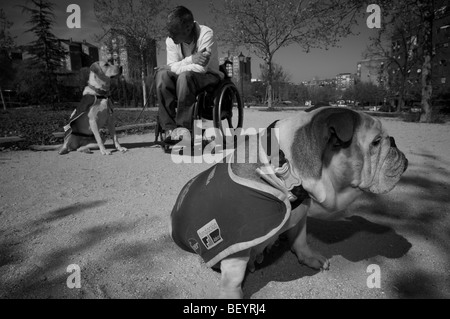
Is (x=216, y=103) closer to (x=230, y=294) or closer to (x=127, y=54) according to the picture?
(x=230, y=294)

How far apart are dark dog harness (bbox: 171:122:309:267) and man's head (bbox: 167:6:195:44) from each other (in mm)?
3518

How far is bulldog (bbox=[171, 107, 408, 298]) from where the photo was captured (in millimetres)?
1360

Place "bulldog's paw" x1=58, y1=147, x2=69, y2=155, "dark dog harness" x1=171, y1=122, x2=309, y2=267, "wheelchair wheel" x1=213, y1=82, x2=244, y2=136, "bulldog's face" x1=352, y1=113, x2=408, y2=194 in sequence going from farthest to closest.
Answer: "bulldog's paw" x1=58, y1=147, x2=69, y2=155, "wheelchair wheel" x1=213, y1=82, x2=244, y2=136, "bulldog's face" x1=352, y1=113, x2=408, y2=194, "dark dog harness" x1=171, y1=122, x2=309, y2=267

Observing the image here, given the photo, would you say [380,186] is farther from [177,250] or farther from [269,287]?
[177,250]

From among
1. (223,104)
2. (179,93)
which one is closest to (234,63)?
(223,104)

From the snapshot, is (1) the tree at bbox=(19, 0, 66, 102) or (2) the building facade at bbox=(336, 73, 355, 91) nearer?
(1) the tree at bbox=(19, 0, 66, 102)

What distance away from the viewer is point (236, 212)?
4.58ft

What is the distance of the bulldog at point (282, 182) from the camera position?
1360 millimetres

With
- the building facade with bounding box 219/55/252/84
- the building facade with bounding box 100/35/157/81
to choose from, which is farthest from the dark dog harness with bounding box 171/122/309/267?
the building facade with bounding box 100/35/157/81

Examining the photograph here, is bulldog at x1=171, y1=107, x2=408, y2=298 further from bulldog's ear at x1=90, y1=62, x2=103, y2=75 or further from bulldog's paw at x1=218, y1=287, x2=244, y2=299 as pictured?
bulldog's ear at x1=90, y1=62, x2=103, y2=75

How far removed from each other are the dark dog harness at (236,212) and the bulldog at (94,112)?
4.52m

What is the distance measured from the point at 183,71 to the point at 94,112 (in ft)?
7.75

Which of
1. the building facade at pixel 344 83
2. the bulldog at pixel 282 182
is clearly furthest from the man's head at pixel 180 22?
the building facade at pixel 344 83
